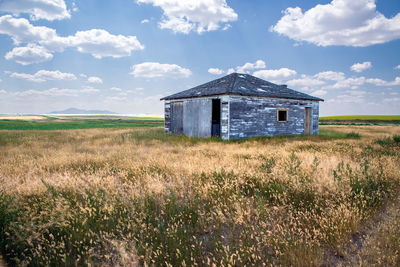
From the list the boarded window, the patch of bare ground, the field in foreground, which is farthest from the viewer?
the boarded window

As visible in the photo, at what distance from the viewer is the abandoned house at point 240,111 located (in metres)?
13.9

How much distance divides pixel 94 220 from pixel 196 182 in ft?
6.65

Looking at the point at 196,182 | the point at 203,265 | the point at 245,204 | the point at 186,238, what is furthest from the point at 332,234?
the point at 196,182

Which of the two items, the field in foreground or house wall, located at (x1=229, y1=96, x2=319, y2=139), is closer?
the field in foreground

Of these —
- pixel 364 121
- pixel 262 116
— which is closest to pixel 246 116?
pixel 262 116

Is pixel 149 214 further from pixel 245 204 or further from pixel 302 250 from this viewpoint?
pixel 302 250

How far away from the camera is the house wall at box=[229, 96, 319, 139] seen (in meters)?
14.0

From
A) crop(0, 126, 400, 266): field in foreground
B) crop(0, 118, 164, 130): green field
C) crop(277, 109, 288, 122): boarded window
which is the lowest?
crop(0, 126, 400, 266): field in foreground

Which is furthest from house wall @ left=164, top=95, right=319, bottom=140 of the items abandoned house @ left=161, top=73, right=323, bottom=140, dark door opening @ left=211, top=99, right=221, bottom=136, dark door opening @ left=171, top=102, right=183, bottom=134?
dark door opening @ left=211, top=99, right=221, bottom=136

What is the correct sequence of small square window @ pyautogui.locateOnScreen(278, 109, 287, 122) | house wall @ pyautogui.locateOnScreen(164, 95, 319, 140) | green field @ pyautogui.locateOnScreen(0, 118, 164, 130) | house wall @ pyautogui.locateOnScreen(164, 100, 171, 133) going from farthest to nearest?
green field @ pyautogui.locateOnScreen(0, 118, 164, 130)
house wall @ pyautogui.locateOnScreen(164, 100, 171, 133)
small square window @ pyautogui.locateOnScreen(278, 109, 287, 122)
house wall @ pyautogui.locateOnScreen(164, 95, 319, 140)

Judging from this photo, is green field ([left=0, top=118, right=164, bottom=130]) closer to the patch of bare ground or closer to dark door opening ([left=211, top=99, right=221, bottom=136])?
dark door opening ([left=211, top=99, right=221, bottom=136])

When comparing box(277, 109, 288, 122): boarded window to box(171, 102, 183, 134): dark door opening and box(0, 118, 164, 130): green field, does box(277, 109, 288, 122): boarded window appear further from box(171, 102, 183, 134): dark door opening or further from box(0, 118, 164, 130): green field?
box(0, 118, 164, 130): green field

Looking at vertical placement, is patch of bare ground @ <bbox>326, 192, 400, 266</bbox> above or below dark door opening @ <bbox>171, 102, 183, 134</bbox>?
below

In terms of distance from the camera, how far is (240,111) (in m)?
14.1
